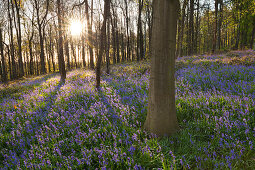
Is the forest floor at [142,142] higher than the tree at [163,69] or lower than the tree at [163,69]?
lower

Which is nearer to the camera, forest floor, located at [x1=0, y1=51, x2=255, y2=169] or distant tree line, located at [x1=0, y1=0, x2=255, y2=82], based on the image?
forest floor, located at [x1=0, y1=51, x2=255, y2=169]

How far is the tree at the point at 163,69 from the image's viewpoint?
2938mm

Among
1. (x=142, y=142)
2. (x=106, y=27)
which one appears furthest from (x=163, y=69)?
(x=106, y=27)

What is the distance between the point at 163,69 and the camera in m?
3.04

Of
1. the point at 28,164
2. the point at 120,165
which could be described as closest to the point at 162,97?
the point at 120,165

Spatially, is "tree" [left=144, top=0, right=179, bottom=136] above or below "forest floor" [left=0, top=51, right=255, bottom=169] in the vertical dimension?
above

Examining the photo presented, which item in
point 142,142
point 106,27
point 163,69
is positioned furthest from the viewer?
point 106,27

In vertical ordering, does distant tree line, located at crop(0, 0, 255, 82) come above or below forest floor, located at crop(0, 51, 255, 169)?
above

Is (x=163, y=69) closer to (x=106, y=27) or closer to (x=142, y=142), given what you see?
(x=142, y=142)

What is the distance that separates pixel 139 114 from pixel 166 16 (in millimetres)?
2465

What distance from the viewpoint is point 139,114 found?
4172 millimetres

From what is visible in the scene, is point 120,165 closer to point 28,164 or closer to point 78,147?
point 78,147

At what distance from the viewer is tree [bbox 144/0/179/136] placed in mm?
2938

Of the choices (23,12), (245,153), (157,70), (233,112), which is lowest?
(245,153)
